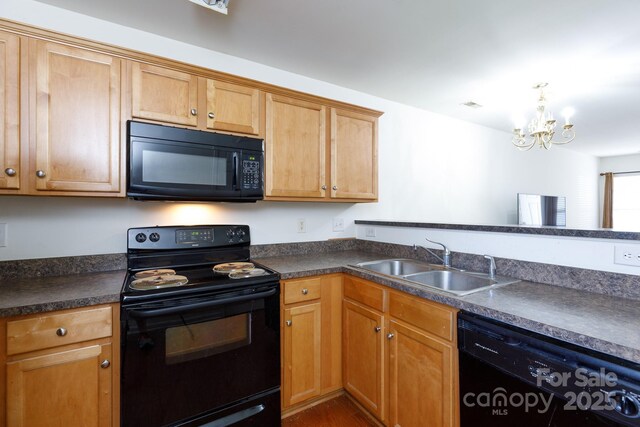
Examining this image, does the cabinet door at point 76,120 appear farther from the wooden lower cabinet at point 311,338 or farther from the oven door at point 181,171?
the wooden lower cabinet at point 311,338

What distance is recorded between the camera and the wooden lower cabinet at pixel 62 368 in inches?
43.8

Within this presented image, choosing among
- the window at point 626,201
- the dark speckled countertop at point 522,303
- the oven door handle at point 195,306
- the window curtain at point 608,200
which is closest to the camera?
the dark speckled countertop at point 522,303

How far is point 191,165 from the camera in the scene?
1670 mm

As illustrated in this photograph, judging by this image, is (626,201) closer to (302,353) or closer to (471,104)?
(471,104)

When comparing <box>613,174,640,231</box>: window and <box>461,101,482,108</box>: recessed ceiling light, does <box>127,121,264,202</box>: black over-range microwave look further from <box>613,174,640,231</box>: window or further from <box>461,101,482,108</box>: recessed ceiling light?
<box>613,174,640,231</box>: window

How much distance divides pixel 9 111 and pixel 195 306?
4.00 ft

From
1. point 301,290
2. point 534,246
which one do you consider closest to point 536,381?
point 534,246

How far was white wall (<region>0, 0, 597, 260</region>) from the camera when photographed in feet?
5.26

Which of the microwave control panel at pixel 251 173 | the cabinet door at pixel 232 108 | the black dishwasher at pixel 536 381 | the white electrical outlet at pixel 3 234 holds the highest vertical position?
the cabinet door at pixel 232 108

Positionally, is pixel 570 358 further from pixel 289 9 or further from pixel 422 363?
pixel 289 9

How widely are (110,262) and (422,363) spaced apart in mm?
1831

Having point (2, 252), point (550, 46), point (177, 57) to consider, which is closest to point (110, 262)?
point (2, 252)

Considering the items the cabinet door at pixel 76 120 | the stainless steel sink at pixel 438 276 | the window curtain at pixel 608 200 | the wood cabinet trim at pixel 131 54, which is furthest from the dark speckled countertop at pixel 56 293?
the window curtain at pixel 608 200

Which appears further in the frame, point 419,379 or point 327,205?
point 327,205
